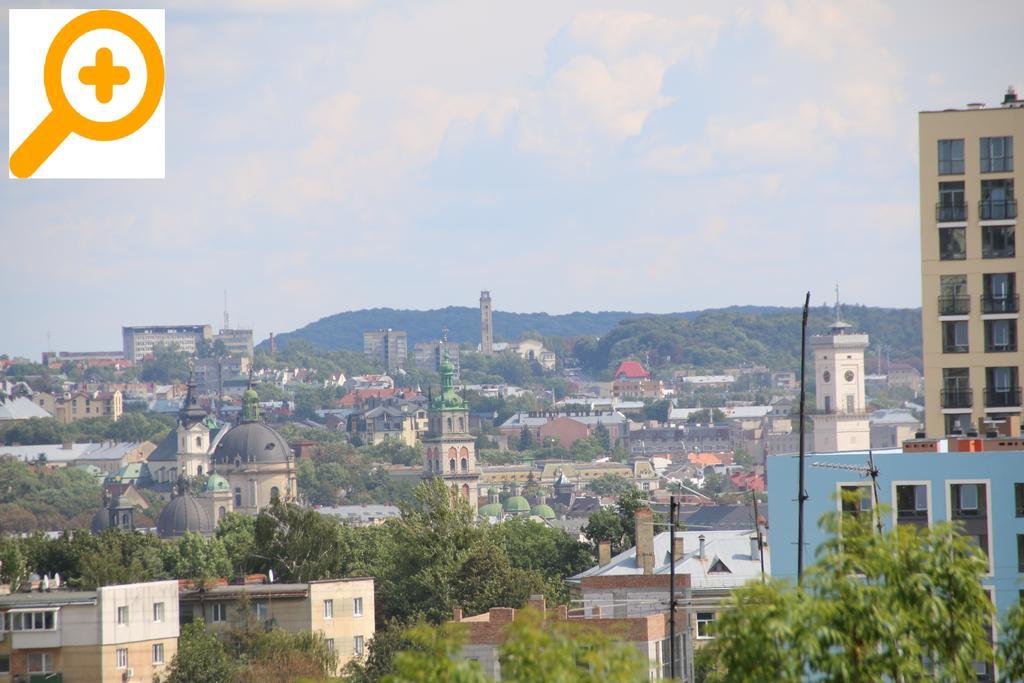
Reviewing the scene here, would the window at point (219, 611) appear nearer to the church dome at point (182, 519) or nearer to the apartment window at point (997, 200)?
the apartment window at point (997, 200)

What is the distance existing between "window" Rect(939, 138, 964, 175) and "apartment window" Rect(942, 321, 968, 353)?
339 cm

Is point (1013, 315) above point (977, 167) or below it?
below

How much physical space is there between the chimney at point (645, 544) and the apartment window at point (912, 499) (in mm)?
18445

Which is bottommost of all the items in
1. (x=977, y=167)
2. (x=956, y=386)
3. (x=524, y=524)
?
(x=524, y=524)

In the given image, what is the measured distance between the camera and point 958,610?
20484mm

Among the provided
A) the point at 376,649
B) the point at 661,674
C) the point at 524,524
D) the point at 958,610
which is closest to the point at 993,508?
the point at 661,674

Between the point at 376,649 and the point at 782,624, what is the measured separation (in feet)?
138

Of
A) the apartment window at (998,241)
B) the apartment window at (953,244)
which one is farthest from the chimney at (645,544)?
the apartment window at (998,241)

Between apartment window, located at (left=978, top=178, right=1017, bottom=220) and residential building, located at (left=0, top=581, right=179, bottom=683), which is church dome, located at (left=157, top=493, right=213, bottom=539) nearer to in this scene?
residential building, located at (left=0, top=581, right=179, bottom=683)

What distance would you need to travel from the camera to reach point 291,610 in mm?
66562

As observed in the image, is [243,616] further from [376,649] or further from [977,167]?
[977,167]

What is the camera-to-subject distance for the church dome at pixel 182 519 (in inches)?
7407

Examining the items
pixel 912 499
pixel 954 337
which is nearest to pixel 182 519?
pixel 954 337

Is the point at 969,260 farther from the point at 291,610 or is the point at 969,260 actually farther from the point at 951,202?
the point at 291,610
